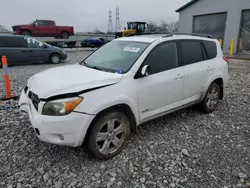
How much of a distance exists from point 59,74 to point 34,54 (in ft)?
29.5

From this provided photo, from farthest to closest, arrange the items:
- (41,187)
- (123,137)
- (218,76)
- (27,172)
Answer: (218,76), (123,137), (27,172), (41,187)

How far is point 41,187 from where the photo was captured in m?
2.50

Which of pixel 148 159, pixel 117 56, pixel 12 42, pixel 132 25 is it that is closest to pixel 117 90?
pixel 117 56

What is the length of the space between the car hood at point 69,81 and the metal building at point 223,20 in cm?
1731

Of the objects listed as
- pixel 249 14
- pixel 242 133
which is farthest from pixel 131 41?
pixel 249 14

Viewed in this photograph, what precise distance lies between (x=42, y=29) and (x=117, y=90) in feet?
62.3

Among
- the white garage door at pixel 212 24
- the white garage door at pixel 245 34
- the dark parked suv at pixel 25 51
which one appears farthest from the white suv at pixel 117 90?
the white garage door at pixel 212 24

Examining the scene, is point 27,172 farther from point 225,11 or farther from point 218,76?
point 225,11

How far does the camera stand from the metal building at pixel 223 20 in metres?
16.7

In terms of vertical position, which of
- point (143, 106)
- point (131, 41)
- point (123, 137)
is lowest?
point (123, 137)

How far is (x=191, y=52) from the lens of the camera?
4.11 meters

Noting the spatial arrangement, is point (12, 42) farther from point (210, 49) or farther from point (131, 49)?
point (210, 49)

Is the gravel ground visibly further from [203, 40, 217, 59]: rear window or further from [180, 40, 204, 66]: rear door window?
[203, 40, 217, 59]: rear window

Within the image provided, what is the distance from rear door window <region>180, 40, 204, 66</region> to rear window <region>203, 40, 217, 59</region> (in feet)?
0.75
